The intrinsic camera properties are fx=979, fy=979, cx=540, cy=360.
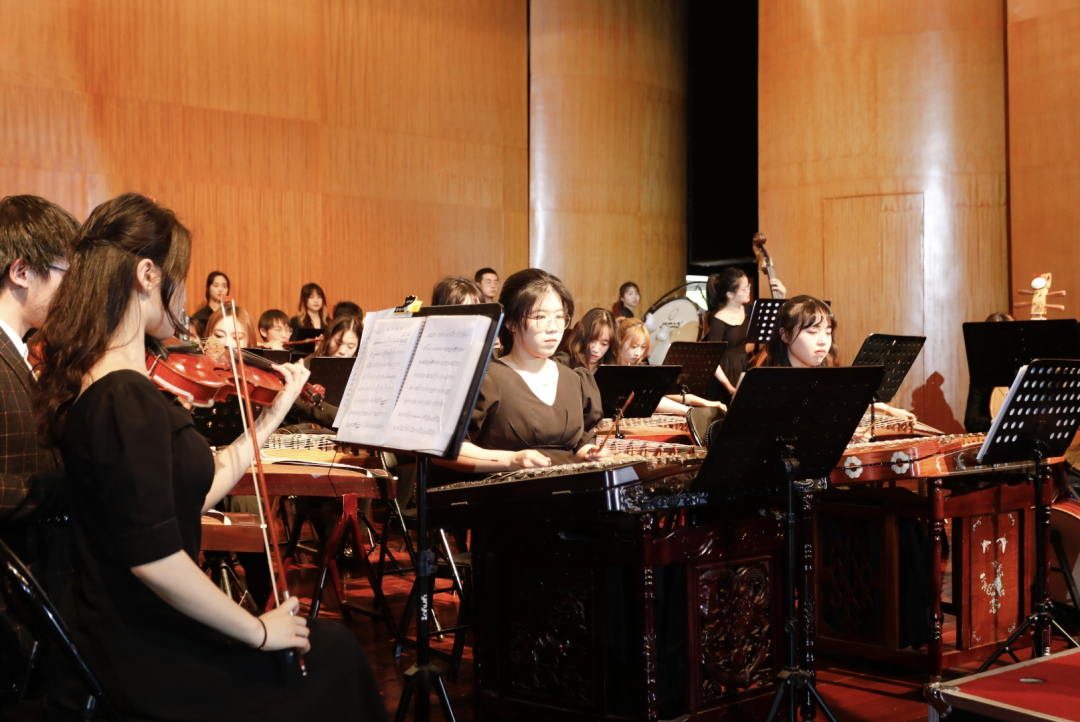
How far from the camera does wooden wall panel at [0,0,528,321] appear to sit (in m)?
7.41

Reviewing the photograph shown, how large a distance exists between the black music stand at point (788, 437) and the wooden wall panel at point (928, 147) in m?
5.90

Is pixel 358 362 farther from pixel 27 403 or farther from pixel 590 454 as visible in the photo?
pixel 590 454

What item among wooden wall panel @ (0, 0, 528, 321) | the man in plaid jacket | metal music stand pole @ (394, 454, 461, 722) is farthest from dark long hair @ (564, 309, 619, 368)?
wooden wall panel @ (0, 0, 528, 321)

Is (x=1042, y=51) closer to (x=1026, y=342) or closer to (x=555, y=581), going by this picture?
(x=1026, y=342)

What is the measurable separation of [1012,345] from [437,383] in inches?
142

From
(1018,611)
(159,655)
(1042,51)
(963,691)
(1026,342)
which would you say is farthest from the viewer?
(1042,51)

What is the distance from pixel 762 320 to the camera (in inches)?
231

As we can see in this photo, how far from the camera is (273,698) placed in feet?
5.52

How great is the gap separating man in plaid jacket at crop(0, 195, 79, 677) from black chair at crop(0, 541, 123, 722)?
1.10ft

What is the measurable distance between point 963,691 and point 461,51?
828cm

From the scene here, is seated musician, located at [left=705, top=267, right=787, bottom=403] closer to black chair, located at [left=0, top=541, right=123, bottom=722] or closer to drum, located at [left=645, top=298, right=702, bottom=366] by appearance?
drum, located at [left=645, top=298, right=702, bottom=366]

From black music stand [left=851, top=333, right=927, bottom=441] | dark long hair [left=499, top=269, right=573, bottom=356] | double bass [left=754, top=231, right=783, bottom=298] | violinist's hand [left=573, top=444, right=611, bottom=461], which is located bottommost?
violinist's hand [left=573, top=444, right=611, bottom=461]

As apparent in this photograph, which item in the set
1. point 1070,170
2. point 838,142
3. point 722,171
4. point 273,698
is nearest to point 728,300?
point 838,142

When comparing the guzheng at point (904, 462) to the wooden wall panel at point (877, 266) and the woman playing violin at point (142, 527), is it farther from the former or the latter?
the wooden wall panel at point (877, 266)
